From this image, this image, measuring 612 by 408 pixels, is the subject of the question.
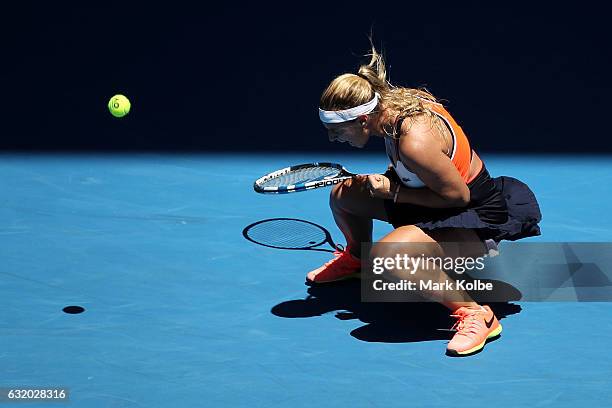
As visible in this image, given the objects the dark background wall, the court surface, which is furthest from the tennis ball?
the court surface

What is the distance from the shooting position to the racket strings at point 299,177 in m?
5.70

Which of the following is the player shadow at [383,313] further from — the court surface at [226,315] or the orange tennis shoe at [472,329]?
the orange tennis shoe at [472,329]

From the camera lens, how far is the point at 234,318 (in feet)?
16.9

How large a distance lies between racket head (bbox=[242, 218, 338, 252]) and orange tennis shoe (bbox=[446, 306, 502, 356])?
109 centimetres

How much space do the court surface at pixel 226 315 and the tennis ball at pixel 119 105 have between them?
0.45 m

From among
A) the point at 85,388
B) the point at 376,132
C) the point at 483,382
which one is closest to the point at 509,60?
the point at 376,132

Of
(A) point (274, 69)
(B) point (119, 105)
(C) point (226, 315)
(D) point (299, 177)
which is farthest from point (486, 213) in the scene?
(A) point (274, 69)

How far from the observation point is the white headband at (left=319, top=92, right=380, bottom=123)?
4820 millimetres

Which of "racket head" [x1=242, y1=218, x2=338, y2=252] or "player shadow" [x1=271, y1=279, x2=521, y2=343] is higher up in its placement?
"racket head" [x1=242, y1=218, x2=338, y2=252]

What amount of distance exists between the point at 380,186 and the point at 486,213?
0.52m

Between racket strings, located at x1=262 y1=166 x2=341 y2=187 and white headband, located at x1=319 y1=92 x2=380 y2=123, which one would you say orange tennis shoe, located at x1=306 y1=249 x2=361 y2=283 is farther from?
white headband, located at x1=319 y1=92 x2=380 y2=123

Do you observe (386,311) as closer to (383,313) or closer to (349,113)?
(383,313)

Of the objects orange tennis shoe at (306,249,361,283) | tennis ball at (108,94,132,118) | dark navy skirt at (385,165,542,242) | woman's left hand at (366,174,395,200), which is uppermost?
tennis ball at (108,94,132,118)

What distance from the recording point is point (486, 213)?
16.7 feet
